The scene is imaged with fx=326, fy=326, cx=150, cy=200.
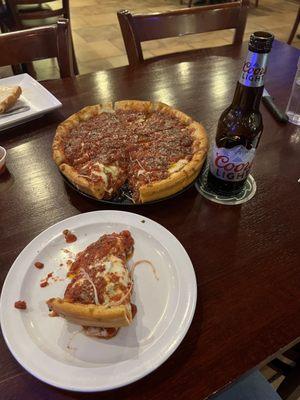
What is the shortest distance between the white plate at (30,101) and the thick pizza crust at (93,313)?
729 millimetres

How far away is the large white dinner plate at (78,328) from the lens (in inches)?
21.6

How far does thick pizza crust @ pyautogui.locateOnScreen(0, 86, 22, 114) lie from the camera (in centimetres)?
111

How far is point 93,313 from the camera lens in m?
0.58

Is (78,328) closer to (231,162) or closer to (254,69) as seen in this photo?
(231,162)

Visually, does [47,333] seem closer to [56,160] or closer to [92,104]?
[56,160]

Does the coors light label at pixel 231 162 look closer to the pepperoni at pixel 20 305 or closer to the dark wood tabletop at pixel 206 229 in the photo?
the dark wood tabletop at pixel 206 229

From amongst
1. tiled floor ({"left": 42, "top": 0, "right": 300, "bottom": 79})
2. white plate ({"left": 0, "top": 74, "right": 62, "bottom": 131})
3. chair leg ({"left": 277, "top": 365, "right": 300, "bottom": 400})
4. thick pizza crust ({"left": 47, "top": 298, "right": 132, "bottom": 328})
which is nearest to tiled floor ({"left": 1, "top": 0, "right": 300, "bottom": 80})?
tiled floor ({"left": 42, "top": 0, "right": 300, "bottom": 79})

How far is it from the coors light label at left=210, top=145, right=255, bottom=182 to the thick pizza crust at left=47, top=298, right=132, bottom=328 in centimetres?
44

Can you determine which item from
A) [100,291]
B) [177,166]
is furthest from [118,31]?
[100,291]

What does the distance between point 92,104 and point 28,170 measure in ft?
1.31

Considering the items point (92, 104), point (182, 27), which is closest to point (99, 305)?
point (92, 104)

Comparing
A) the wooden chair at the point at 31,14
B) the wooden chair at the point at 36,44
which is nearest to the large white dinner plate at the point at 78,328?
the wooden chair at the point at 36,44

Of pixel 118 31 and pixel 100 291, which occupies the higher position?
pixel 100 291

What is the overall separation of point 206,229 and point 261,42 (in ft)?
1.42
